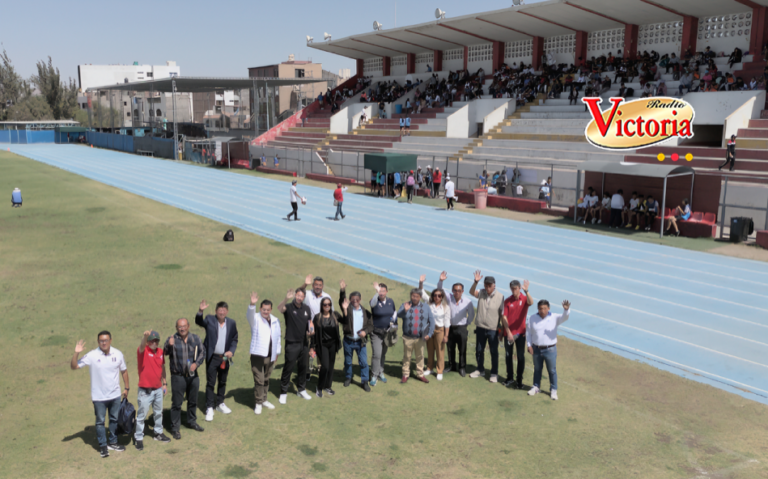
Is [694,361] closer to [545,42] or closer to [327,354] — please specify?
[327,354]

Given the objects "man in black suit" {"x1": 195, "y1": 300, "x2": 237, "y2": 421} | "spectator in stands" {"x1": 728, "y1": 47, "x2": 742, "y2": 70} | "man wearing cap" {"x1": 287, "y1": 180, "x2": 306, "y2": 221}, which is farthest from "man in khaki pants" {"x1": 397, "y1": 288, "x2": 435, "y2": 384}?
"spectator in stands" {"x1": 728, "y1": 47, "x2": 742, "y2": 70}

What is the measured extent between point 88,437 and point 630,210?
69.3 feet

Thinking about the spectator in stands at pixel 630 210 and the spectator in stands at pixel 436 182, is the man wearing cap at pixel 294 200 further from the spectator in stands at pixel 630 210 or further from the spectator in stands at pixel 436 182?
the spectator in stands at pixel 630 210

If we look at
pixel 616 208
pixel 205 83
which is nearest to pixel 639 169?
pixel 616 208

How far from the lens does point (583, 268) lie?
1744 cm

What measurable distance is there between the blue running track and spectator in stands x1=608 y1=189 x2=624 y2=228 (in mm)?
2098

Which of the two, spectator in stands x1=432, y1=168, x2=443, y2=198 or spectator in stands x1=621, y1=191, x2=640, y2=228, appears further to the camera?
spectator in stands x1=432, y1=168, x2=443, y2=198

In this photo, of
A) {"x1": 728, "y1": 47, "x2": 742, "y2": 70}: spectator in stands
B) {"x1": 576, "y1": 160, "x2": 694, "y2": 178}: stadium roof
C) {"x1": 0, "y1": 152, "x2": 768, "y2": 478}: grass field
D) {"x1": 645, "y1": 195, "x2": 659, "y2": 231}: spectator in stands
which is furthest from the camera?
{"x1": 728, "y1": 47, "x2": 742, "y2": 70}: spectator in stands

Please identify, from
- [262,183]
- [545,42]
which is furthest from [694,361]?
[545,42]

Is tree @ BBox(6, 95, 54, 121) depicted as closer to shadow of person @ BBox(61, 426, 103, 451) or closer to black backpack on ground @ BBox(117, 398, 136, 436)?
shadow of person @ BBox(61, 426, 103, 451)

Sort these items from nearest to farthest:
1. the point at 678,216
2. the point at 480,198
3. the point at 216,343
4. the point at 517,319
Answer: the point at 216,343 → the point at 517,319 → the point at 678,216 → the point at 480,198

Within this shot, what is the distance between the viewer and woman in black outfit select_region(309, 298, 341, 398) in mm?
8797

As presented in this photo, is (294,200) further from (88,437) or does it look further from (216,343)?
(88,437)

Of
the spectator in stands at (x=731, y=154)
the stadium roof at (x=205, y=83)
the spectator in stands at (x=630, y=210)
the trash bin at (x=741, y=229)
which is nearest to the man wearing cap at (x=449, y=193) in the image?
the spectator in stands at (x=630, y=210)
